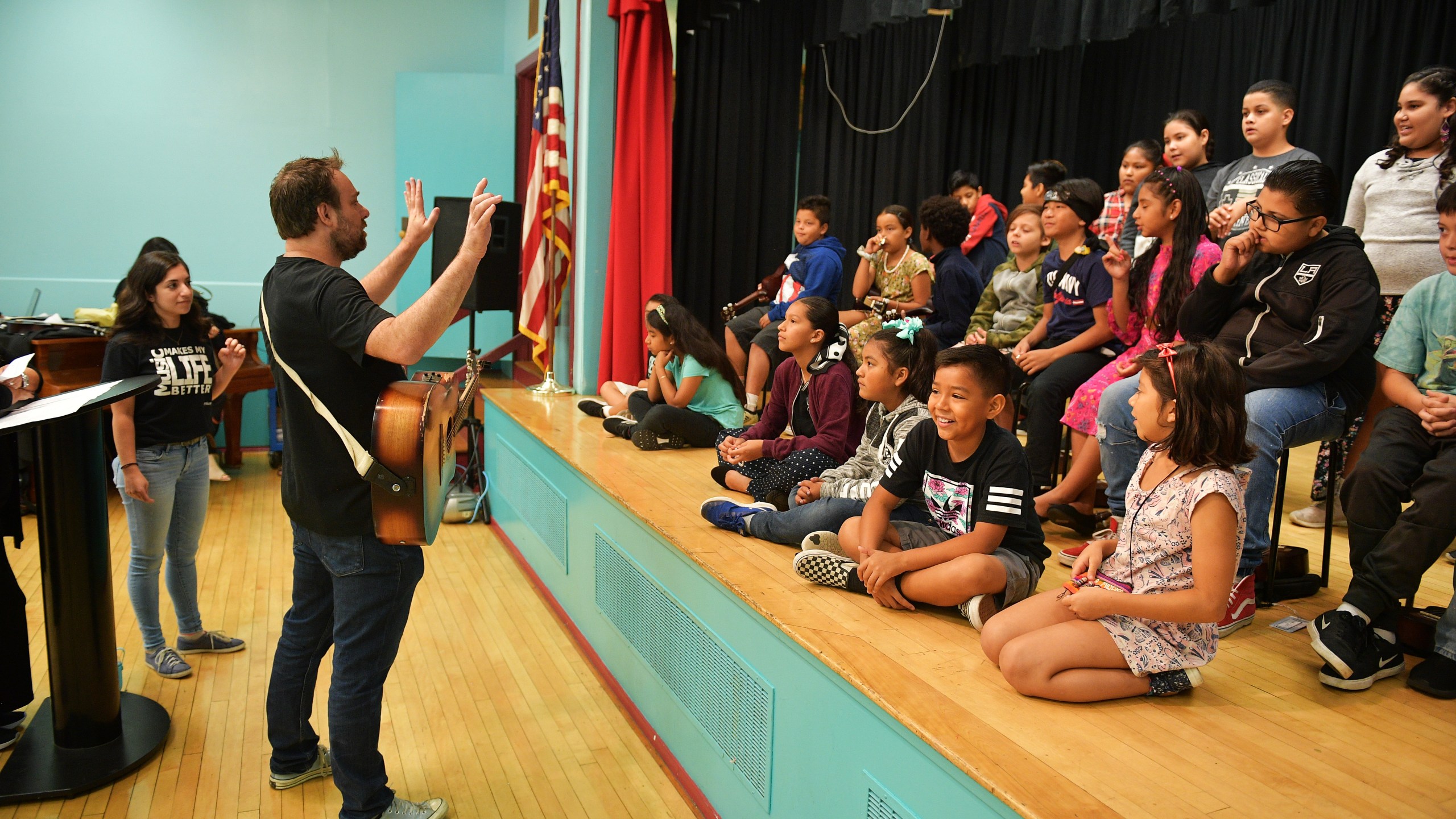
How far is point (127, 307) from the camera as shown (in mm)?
2805

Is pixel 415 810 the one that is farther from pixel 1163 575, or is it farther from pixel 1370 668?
pixel 1370 668

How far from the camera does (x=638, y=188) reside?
4.75 m

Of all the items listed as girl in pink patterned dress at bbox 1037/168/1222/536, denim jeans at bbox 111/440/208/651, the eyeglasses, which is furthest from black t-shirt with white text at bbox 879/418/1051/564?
denim jeans at bbox 111/440/208/651

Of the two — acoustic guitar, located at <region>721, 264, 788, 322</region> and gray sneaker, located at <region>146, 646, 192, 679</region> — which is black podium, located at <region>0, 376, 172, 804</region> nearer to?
gray sneaker, located at <region>146, 646, 192, 679</region>

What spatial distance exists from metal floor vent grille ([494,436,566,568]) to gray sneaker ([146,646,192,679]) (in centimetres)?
123

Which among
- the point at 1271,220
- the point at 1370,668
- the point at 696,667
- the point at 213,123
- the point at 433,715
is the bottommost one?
the point at 433,715

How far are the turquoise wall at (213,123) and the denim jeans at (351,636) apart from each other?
4007 millimetres

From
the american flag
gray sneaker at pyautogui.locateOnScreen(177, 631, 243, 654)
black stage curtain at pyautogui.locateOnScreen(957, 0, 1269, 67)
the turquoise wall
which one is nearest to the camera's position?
gray sneaker at pyautogui.locateOnScreen(177, 631, 243, 654)

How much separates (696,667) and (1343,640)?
1.41m

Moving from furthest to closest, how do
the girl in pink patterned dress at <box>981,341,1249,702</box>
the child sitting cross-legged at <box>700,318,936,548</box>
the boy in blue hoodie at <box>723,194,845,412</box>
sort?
the boy in blue hoodie at <box>723,194,845,412</box> → the child sitting cross-legged at <box>700,318,936,548</box> → the girl in pink patterned dress at <box>981,341,1249,702</box>

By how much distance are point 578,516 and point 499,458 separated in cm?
136

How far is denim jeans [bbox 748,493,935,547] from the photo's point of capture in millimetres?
2533

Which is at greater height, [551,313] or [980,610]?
[551,313]

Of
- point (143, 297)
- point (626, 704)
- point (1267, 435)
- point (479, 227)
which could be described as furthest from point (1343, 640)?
point (143, 297)
